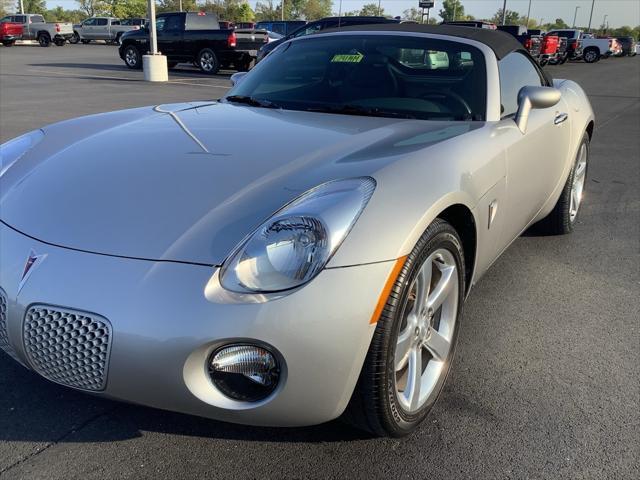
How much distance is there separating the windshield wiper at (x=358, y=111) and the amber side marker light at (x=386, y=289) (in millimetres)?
1343

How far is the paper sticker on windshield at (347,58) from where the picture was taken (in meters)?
3.39

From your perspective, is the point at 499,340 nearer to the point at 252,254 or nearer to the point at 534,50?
the point at 252,254

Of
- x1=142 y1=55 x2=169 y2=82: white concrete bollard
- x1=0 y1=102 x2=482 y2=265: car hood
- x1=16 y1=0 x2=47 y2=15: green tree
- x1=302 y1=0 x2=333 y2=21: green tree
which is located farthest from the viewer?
x1=302 y1=0 x2=333 y2=21: green tree

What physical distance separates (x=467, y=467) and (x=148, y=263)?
124cm

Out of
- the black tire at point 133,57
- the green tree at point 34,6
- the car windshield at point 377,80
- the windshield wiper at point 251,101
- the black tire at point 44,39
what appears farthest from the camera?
the green tree at point 34,6

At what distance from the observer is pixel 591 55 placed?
3634 centimetres

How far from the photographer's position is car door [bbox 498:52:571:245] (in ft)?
9.66

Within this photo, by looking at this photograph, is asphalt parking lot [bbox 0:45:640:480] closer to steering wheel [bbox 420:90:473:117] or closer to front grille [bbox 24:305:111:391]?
front grille [bbox 24:305:111:391]

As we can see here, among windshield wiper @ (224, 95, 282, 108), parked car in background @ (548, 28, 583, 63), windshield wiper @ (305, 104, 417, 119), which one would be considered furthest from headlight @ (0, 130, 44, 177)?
parked car in background @ (548, 28, 583, 63)

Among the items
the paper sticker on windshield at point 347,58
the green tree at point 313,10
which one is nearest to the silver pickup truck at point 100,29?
the paper sticker on windshield at point 347,58

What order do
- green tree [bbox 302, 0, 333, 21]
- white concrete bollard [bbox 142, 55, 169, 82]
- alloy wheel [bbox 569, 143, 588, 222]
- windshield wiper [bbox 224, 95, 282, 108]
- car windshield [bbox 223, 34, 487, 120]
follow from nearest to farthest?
car windshield [bbox 223, 34, 487, 120] → windshield wiper [bbox 224, 95, 282, 108] → alloy wheel [bbox 569, 143, 588, 222] → white concrete bollard [bbox 142, 55, 169, 82] → green tree [bbox 302, 0, 333, 21]

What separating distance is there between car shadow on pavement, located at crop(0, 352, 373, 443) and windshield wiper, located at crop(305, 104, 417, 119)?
1568 mm

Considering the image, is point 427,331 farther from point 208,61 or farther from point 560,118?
point 208,61

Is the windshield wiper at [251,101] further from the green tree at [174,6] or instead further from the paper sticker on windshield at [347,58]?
the green tree at [174,6]
